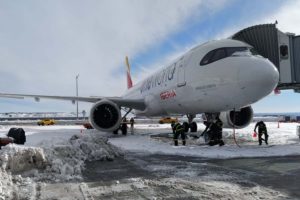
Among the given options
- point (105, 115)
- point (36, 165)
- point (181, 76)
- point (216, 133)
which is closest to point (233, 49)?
point (181, 76)

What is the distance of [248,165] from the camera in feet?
26.0

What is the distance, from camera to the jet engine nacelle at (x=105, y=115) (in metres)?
17.4

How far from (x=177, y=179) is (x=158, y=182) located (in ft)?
1.45

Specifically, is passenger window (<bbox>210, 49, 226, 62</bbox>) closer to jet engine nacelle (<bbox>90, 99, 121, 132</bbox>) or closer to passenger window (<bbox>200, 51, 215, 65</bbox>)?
passenger window (<bbox>200, 51, 215, 65</bbox>)

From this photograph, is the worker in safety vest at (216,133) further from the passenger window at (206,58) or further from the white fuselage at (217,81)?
the passenger window at (206,58)

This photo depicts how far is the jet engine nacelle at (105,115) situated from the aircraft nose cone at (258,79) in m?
8.33

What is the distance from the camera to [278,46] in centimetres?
1480

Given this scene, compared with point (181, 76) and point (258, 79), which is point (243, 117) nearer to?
point (181, 76)

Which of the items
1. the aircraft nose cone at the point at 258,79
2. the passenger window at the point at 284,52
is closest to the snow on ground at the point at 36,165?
the aircraft nose cone at the point at 258,79

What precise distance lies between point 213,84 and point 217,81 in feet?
0.73

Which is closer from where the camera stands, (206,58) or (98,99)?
(206,58)

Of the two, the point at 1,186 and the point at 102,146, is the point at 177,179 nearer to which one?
the point at 1,186

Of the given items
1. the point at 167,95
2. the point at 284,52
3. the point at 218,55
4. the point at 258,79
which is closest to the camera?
the point at 258,79

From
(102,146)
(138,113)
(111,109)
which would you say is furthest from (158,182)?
(138,113)
